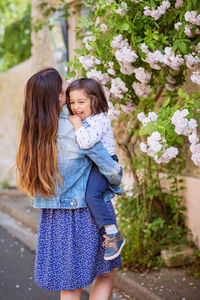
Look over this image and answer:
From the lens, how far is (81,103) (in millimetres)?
2191

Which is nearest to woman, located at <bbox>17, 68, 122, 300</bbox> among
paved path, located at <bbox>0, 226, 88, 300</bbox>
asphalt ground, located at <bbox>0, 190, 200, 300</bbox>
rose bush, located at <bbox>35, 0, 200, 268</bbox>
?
rose bush, located at <bbox>35, 0, 200, 268</bbox>

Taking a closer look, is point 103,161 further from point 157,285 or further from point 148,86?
point 157,285

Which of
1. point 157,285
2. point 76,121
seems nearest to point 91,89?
point 76,121

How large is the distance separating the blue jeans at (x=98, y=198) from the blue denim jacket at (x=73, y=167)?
30mm

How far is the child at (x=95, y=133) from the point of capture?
205 cm

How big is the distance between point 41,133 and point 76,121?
20cm

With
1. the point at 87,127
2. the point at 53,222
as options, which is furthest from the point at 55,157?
the point at 53,222

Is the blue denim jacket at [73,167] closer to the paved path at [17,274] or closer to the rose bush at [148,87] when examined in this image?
the rose bush at [148,87]

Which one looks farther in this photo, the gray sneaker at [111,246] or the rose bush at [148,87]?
the rose bush at [148,87]

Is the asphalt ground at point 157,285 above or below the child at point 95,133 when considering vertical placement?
below

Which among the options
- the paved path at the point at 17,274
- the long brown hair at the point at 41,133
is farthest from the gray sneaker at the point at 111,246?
the paved path at the point at 17,274

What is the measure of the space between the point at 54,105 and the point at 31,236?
11.0ft

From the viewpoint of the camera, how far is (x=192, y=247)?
12.0 ft

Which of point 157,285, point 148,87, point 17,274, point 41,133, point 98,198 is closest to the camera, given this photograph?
point 41,133
